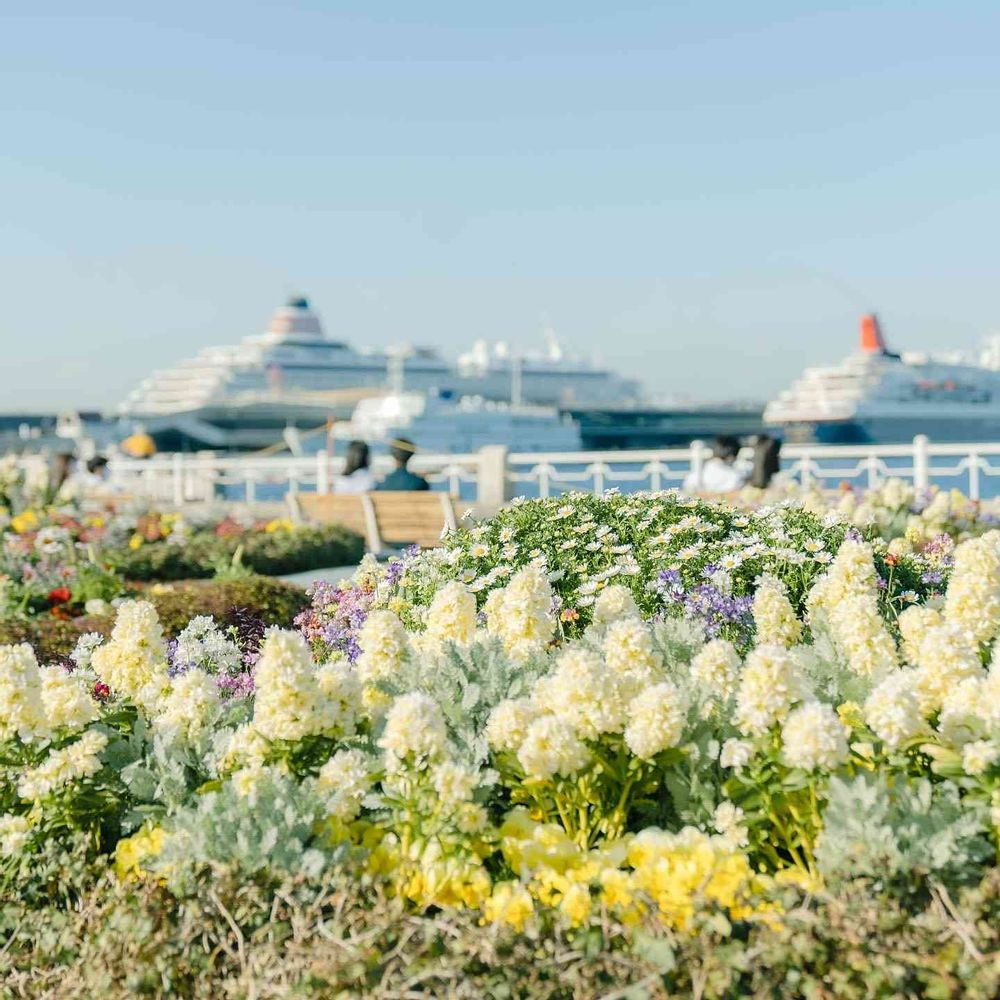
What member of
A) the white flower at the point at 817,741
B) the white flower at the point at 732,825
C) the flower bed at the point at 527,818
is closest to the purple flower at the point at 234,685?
the flower bed at the point at 527,818

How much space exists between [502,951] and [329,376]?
89.1 metres

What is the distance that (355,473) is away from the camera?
1584cm

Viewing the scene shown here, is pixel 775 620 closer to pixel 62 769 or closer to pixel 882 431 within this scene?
pixel 62 769

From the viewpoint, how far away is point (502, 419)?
59.9m

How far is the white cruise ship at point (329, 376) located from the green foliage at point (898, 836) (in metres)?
75.0

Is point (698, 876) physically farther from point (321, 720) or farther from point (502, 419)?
point (502, 419)

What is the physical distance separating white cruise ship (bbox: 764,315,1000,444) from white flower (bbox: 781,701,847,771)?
68.4 metres

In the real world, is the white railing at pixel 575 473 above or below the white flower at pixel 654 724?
below

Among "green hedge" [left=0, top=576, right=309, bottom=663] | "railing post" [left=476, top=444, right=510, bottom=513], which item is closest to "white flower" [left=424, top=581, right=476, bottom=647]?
"green hedge" [left=0, top=576, right=309, bottom=663]

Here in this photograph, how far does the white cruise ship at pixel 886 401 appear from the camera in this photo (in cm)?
6969

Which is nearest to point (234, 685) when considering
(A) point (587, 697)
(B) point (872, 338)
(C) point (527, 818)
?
(C) point (527, 818)

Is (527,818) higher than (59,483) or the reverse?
higher

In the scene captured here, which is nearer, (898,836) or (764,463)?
(898,836)

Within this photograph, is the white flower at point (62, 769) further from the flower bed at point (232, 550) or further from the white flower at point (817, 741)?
the flower bed at point (232, 550)
